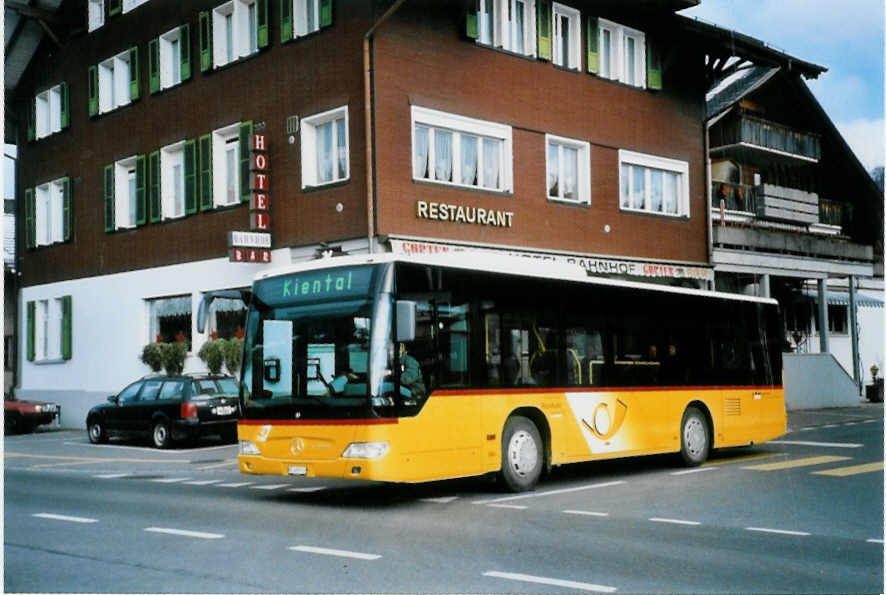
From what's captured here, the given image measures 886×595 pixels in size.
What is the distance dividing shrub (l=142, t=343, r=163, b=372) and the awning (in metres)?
20.5

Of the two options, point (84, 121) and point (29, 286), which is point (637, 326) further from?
point (29, 286)

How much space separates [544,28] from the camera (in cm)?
2653

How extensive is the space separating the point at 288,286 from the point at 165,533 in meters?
3.64

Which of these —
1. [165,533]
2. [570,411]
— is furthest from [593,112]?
[165,533]

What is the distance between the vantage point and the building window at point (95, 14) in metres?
30.3

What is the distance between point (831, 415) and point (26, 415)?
20.4m

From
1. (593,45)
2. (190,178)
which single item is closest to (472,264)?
(190,178)

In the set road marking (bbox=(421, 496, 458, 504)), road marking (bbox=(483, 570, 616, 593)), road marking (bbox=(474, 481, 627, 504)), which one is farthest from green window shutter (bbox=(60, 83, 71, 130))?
road marking (bbox=(483, 570, 616, 593))

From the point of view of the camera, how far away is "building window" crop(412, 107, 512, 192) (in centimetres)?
2369

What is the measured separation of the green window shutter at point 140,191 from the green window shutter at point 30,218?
5088 mm

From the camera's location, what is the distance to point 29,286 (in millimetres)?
33281

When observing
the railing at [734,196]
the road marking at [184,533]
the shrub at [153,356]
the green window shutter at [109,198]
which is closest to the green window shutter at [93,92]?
the green window shutter at [109,198]

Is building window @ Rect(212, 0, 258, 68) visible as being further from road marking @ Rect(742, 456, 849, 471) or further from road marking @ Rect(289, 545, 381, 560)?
road marking @ Rect(289, 545, 381, 560)

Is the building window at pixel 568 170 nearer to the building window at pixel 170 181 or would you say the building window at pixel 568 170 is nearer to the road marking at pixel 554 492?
the building window at pixel 170 181
